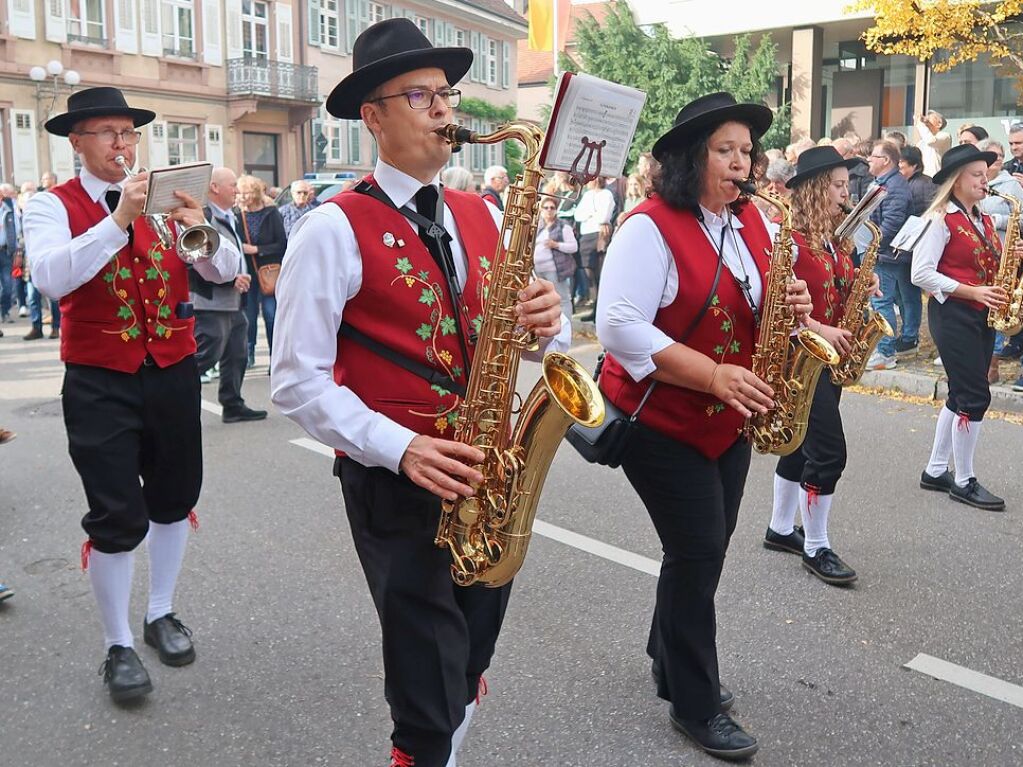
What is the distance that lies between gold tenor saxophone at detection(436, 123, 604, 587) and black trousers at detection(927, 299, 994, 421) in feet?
13.1

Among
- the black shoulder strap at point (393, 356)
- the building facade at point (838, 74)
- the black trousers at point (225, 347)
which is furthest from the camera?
the building facade at point (838, 74)

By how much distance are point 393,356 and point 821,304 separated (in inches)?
107

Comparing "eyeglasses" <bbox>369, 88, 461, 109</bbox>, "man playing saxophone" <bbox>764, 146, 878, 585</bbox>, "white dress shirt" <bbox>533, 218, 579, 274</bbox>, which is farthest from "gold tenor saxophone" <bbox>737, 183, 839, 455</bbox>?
"white dress shirt" <bbox>533, 218, 579, 274</bbox>

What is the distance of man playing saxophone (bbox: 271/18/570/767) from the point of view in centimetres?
230

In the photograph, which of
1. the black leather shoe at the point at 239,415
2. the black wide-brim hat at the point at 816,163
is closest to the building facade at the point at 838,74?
the black leather shoe at the point at 239,415

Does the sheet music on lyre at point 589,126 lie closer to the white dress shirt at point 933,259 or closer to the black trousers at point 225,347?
the white dress shirt at point 933,259

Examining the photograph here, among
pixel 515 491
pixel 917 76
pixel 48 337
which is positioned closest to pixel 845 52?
pixel 917 76

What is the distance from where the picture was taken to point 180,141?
3006 cm

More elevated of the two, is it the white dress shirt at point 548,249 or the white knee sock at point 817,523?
the white dress shirt at point 548,249

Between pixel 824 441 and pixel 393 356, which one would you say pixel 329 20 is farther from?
pixel 393 356

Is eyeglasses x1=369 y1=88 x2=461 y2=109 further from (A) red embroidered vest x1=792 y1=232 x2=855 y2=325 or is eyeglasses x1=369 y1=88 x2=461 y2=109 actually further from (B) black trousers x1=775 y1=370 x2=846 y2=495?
(B) black trousers x1=775 y1=370 x2=846 y2=495

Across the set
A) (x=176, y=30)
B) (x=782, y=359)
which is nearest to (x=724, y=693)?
(x=782, y=359)

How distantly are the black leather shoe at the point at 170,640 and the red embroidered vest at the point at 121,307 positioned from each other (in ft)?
3.56

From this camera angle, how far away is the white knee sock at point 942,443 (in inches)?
234
